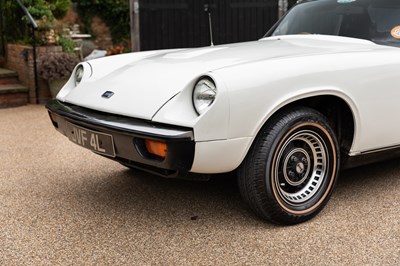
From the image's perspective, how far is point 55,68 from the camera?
7.16 metres

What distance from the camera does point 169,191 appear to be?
3.35 metres

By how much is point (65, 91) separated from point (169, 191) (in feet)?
3.21

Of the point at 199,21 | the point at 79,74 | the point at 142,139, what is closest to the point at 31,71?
the point at 199,21

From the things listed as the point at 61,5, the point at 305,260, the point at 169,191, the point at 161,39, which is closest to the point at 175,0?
the point at 161,39

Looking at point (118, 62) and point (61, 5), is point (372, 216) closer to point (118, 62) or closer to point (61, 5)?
point (118, 62)

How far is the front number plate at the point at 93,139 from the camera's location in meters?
2.62

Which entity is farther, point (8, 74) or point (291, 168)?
point (8, 74)

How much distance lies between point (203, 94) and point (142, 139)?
0.38m

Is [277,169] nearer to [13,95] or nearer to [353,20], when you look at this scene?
[353,20]

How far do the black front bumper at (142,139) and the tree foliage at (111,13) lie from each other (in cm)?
1155

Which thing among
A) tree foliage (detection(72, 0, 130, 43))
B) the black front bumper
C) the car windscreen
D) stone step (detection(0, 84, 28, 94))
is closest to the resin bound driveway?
the black front bumper

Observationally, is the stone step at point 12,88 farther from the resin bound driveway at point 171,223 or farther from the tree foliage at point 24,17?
the resin bound driveway at point 171,223

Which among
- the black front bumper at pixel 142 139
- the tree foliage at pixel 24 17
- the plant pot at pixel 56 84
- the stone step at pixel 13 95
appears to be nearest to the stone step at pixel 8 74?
the stone step at pixel 13 95

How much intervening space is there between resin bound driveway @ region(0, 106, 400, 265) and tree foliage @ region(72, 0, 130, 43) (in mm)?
10462
